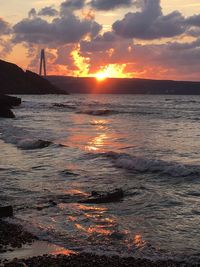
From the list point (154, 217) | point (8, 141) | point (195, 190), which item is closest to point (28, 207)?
point (154, 217)

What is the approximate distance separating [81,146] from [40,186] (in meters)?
11.2

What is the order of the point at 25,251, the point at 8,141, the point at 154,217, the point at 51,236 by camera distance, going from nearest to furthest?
the point at 25,251, the point at 51,236, the point at 154,217, the point at 8,141

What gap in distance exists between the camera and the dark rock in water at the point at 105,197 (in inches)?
452

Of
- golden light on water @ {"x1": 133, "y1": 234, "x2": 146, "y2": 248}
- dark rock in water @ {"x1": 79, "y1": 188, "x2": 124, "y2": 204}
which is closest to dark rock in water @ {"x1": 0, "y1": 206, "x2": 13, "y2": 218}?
dark rock in water @ {"x1": 79, "y1": 188, "x2": 124, "y2": 204}

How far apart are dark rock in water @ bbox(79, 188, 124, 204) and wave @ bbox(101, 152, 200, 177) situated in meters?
4.12

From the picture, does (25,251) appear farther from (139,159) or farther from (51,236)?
(139,159)

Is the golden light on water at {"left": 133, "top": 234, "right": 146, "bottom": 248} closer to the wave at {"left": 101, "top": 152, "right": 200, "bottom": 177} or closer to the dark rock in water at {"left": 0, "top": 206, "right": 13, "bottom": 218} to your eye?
the dark rock in water at {"left": 0, "top": 206, "right": 13, "bottom": 218}

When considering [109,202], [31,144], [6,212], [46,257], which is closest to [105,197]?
[109,202]

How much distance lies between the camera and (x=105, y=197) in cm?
1166

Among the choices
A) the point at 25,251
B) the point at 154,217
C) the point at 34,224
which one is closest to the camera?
the point at 25,251

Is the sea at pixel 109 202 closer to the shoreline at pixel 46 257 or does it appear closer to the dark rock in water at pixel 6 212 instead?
the dark rock in water at pixel 6 212

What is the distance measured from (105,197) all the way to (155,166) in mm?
5710

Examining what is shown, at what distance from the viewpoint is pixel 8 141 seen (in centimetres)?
2642

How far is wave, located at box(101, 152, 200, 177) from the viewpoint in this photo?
15859mm
